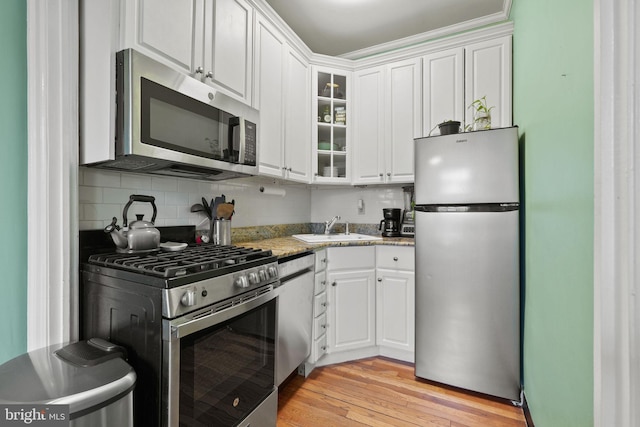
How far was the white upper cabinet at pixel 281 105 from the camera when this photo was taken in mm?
2057

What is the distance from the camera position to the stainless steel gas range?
994 millimetres

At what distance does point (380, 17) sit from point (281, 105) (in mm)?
1138

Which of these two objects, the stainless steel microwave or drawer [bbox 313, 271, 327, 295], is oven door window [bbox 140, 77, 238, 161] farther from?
drawer [bbox 313, 271, 327, 295]

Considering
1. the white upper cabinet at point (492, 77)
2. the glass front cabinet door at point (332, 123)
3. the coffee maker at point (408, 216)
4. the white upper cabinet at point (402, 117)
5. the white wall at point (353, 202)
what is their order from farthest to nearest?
the white wall at point (353, 202) < the glass front cabinet door at point (332, 123) < the coffee maker at point (408, 216) < the white upper cabinet at point (402, 117) < the white upper cabinet at point (492, 77)

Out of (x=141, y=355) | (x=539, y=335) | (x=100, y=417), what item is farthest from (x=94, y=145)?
(x=539, y=335)

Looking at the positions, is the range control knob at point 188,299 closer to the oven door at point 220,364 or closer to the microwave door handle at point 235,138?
the oven door at point 220,364

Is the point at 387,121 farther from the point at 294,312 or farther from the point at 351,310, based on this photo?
the point at 294,312

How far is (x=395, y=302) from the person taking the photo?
229 cm

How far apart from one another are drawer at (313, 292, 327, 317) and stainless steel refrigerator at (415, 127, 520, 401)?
0.68 meters

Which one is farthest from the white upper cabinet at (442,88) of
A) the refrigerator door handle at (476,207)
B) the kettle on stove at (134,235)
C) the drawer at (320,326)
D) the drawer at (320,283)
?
the kettle on stove at (134,235)

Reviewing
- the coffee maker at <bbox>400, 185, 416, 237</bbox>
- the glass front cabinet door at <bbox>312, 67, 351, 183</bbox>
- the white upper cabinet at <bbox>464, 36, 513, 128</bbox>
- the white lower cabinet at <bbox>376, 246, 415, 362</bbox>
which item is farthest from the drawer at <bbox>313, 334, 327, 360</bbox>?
the white upper cabinet at <bbox>464, 36, 513, 128</bbox>

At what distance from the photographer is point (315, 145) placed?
106 inches

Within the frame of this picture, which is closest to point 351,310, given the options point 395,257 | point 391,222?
point 395,257

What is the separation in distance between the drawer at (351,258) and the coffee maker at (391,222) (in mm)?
426
